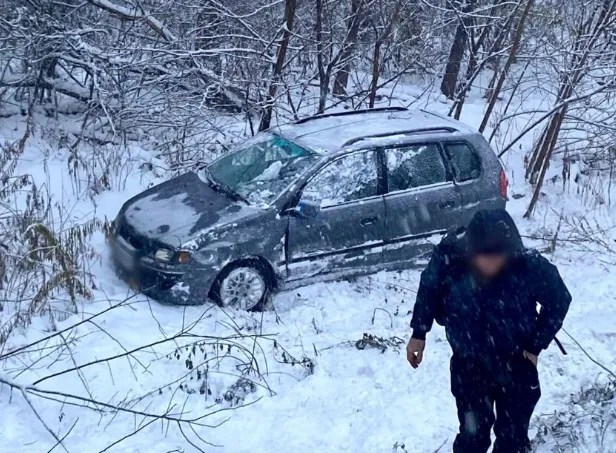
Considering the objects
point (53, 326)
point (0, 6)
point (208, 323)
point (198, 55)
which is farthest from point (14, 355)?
point (0, 6)

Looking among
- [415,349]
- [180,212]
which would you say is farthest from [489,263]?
[180,212]

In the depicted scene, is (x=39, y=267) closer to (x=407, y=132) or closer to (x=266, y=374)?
(x=266, y=374)

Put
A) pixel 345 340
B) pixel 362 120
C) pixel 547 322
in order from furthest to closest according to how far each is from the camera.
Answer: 1. pixel 362 120
2. pixel 345 340
3. pixel 547 322

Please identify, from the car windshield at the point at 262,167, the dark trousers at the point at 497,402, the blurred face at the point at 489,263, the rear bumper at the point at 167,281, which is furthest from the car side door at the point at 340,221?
the blurred face at the point at 489,263

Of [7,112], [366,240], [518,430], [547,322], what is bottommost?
[7,112]

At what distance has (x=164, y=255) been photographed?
646 centimetres

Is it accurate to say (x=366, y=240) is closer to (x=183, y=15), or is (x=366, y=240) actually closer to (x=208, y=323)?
(x=208, y=323)

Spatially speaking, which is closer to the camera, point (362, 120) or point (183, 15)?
point (362, 120)

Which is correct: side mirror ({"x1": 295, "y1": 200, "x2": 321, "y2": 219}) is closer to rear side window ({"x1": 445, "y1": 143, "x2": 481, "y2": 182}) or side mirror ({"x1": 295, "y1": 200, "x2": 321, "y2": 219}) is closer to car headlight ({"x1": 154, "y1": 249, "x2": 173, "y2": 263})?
car headlight ({"x1": 154, "y1": 249, "x2": 173, "y2": 263})

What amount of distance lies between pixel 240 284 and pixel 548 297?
3.46m

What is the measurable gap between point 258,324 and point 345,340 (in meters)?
0.73

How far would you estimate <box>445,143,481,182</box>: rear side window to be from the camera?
7.76m

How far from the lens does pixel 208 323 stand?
6297 mm

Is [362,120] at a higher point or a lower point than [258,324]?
higher
